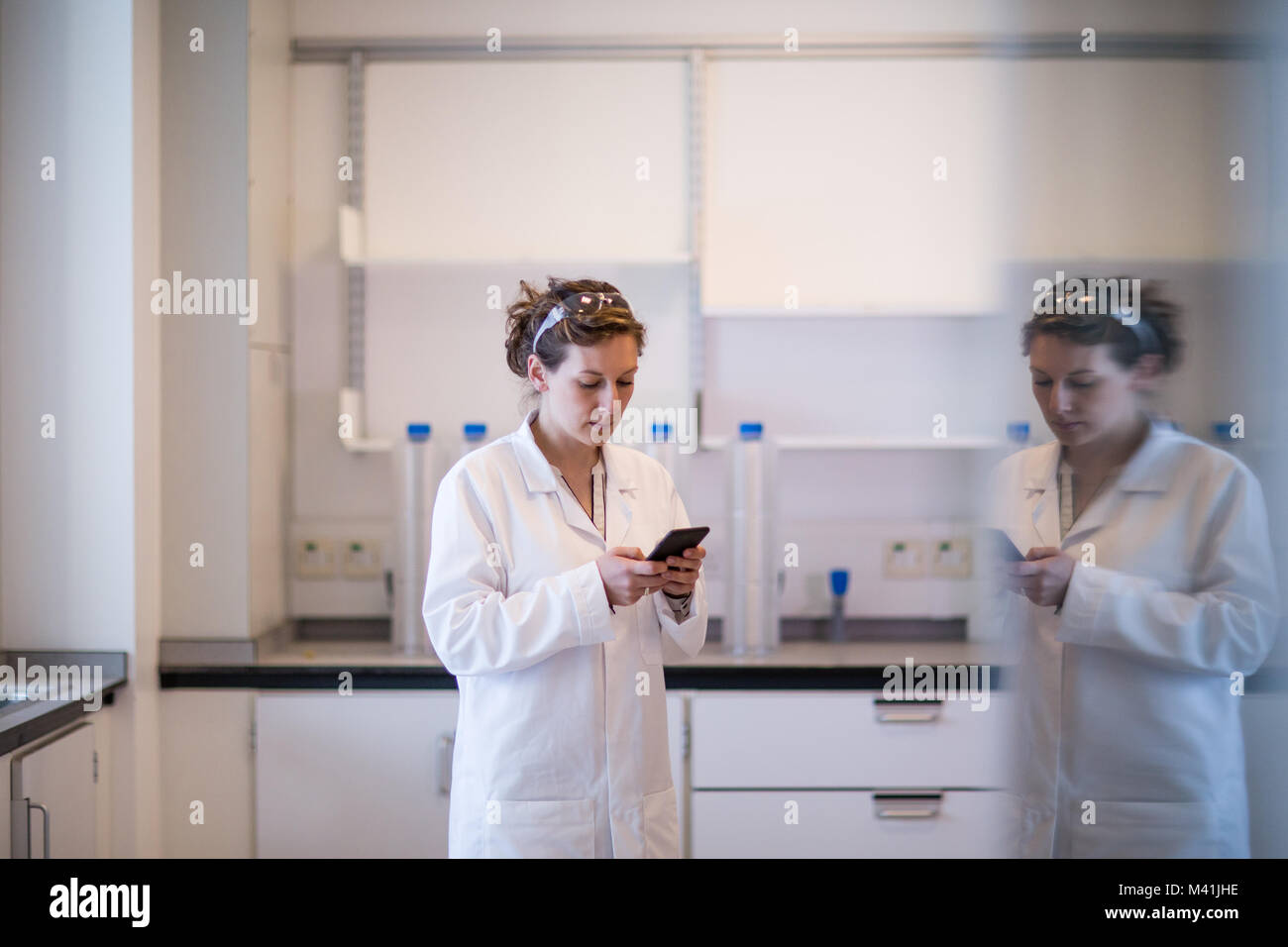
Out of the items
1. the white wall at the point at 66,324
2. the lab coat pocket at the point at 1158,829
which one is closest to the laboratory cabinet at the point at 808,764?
the white wall at the point at 66,324

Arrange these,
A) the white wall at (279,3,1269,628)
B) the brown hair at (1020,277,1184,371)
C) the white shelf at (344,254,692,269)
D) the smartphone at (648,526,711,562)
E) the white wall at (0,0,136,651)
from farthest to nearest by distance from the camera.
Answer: the white wall at (279,3,1269,628) → the white shelf at (344,254,692,269) → the white wall at (0,0,136,651) → the smartphone at (648,526,711,562) → the brown hair at (1020,277,1184,371)

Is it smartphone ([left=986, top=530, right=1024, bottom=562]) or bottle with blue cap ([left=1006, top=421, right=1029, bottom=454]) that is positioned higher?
bottle with blue cap ([left=1006, top=421, right=1029, bottom=454])

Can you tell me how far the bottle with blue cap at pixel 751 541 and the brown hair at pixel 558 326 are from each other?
0.73 meters

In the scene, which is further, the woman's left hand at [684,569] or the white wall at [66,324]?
the white wall at [66,324]

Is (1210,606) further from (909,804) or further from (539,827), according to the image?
(909,804)

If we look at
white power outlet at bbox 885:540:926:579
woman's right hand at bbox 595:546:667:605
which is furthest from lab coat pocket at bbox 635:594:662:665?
white power outlet at bbox 885:540:926:579

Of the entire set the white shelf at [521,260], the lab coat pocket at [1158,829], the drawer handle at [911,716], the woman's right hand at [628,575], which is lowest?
the drawer handle at [911,716]

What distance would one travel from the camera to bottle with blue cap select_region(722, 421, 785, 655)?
1.60 m

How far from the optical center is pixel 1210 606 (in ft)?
1.41

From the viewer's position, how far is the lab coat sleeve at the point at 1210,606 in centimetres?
43

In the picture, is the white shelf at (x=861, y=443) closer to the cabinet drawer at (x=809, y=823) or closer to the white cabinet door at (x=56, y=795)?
the cabinet drawer at (x=809, y=823)

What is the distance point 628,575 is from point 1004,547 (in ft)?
1.38

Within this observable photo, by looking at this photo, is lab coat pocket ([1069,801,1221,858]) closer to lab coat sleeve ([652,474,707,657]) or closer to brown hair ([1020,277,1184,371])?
brown hair ([1020,277,1184,371])

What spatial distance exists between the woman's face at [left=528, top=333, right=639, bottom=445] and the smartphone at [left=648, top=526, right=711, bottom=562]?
14cm
